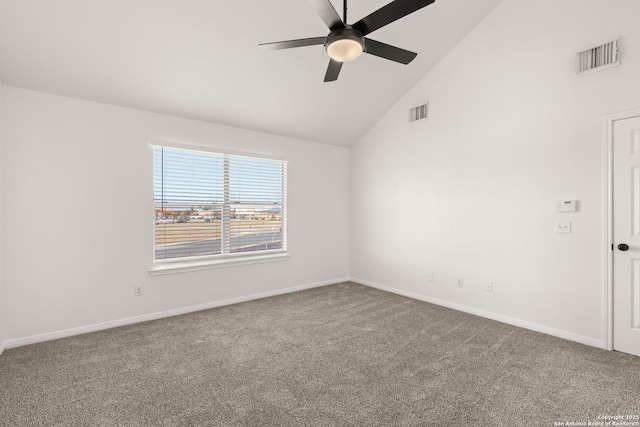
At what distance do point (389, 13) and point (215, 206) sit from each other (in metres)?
3.30

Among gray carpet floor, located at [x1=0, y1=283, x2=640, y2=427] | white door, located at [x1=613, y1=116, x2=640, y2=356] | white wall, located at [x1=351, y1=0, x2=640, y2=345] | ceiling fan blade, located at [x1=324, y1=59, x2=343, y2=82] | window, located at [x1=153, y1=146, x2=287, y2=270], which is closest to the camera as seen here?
gray carpet floor, located at [x1=0, y1=283, x2=640, y2=427]

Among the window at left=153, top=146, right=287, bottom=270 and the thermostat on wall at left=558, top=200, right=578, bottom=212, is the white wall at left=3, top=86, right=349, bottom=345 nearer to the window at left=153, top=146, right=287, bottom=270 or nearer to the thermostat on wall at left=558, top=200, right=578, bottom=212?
the window at left=153, top=146, right=287, bottom=270

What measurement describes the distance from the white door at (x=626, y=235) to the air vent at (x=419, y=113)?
2106mm

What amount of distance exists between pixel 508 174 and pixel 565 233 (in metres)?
0.86

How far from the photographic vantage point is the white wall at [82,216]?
3113 mm

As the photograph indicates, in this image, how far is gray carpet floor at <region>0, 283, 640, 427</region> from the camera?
204cm

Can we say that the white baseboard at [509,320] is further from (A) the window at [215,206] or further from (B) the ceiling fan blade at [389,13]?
(B) the ceiling fan blade at [389,13]

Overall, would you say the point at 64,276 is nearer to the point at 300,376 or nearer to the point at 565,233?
the point at 300,376

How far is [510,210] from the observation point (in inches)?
145

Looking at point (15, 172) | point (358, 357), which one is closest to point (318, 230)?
point (358, 357)

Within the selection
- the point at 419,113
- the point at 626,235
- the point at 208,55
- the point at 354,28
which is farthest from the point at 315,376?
the point at 419,113

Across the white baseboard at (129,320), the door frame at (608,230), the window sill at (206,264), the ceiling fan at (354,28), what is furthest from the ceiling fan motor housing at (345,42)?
the white baseboard at (129,320)

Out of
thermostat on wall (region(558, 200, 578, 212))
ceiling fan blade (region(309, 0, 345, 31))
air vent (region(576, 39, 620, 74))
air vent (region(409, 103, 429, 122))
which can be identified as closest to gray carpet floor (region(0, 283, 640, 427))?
thermostat on wall (region(558, 200, 578, 212))

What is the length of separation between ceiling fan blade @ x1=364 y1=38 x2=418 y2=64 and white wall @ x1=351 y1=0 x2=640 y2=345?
185 cm
